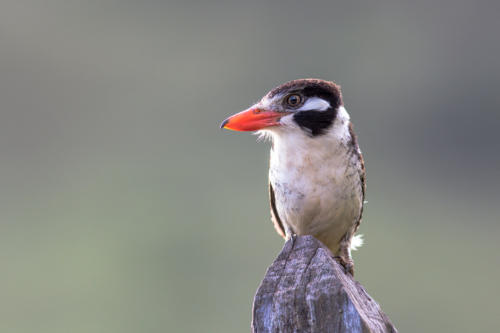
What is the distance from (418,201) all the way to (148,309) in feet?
117

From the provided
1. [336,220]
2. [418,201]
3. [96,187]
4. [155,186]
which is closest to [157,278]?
[155,186]

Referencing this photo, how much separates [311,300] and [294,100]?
284 centimetres

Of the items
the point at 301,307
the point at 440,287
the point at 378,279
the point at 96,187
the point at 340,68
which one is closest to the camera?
the point at 301,307

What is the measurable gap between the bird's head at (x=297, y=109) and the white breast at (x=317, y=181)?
7cm

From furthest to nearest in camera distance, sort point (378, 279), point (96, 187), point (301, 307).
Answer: point (96, 187) < point (378, 279) < point (301, 307)

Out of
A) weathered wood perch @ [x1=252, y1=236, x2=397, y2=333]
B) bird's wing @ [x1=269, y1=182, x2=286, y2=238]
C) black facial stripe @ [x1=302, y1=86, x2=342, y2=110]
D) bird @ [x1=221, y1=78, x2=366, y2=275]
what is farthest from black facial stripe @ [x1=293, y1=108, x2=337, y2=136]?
weathered wood perch @ [x1=252, y1=236, x2=397, y2=333]

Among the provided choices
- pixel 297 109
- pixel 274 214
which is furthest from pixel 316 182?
pixel 274 214

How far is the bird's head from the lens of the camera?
7.64 metres

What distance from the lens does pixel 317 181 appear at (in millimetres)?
7535

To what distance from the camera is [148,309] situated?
162 feet

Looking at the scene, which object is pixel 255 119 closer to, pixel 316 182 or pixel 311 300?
pixel 316 182

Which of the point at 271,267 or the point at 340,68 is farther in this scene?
the point at 340,68

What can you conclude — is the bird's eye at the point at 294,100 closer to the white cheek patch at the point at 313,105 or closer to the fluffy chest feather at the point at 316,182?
the white cheek patch at the point at 313,105

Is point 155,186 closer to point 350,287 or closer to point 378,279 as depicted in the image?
point 378,279
